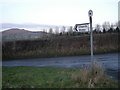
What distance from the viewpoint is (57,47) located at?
821 inches

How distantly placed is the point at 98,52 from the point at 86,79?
39.5 feet

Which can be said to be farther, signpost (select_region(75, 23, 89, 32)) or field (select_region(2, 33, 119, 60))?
field (select_region(2, 33, 119, 60))

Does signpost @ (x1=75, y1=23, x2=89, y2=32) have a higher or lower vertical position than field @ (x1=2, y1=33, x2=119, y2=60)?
higher

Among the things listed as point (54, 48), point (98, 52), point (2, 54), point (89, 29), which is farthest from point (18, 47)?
point (89, 29)

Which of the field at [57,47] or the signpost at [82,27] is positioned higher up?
the signpost at [82,27]

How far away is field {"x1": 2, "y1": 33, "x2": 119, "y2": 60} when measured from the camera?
1930cm

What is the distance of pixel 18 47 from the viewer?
22.7m

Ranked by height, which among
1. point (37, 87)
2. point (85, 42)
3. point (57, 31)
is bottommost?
point (37, 87)

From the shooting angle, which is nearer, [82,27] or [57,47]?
[82,27]

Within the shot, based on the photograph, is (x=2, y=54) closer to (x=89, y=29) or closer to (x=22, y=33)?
(x=22, y=33)

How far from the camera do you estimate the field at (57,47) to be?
760 inches

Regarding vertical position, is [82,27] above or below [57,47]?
above

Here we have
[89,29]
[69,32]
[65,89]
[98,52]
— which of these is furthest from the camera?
[69,32]

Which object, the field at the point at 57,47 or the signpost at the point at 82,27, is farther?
the field at the point at 57,47
